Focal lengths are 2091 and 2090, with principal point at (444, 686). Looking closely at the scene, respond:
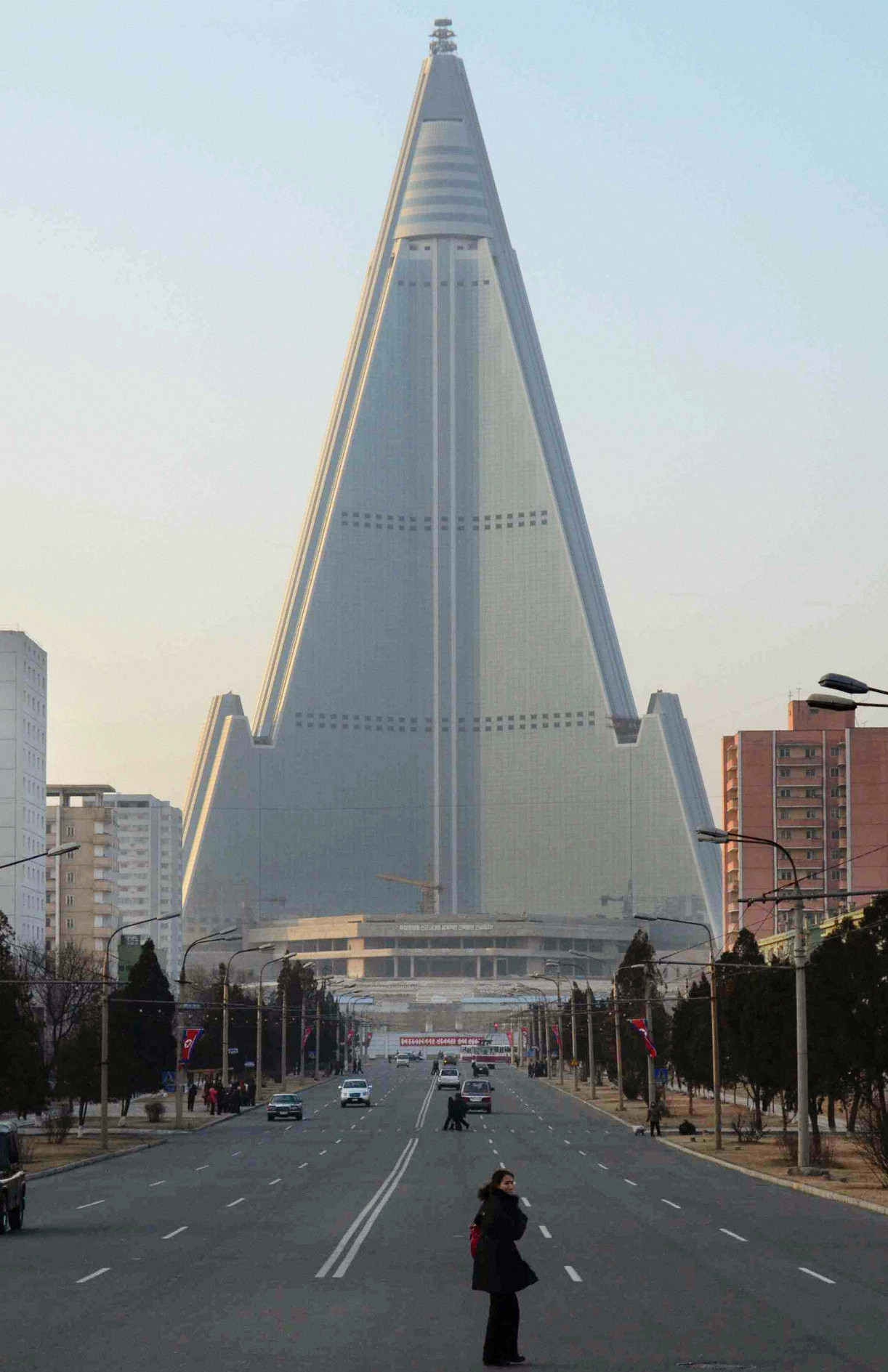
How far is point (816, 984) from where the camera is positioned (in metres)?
60.5

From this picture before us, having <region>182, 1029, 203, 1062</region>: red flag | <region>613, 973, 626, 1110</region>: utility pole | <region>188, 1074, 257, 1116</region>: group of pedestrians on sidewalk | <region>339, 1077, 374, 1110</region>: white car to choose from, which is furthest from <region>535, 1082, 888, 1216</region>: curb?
<region>339, 1077, 374, 1110</region>: white car

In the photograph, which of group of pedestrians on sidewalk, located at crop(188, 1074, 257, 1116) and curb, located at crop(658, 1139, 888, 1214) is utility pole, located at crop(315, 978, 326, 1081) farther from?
curb, located at crop(658, 1139, 888, 1214)

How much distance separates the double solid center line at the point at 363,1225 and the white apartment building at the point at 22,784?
10577 cm

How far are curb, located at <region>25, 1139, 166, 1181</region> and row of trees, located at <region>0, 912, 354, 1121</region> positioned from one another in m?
2.02

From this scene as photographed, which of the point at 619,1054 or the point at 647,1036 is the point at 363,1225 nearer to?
the point at 647,1036

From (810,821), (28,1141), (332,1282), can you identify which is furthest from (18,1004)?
(810,821)

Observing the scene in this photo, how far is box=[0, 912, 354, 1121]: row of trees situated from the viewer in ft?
189

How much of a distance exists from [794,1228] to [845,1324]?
1358 cm

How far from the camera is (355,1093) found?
338 feet

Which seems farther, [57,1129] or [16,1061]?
[57,1129]

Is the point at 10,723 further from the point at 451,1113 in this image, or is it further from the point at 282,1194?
the point at 282,1194

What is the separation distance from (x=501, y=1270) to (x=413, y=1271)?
29.9 feet

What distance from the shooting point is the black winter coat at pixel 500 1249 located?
63.8ft

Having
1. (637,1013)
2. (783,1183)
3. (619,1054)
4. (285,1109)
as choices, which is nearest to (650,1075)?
(285,1109)
